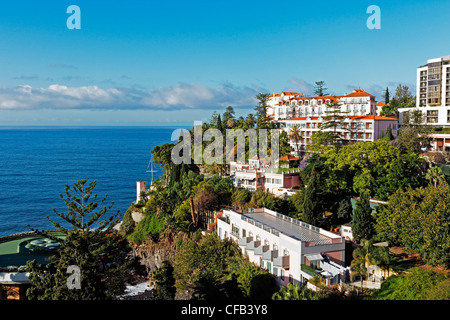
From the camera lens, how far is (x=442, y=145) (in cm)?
5169

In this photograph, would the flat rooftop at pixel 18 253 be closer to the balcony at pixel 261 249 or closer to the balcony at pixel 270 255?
the balcony at pixel 261 249

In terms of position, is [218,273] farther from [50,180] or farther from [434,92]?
[50,180]

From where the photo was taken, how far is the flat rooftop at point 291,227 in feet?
84.3

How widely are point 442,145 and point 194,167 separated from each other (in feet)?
110

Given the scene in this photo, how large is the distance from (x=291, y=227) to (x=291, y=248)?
16.2 feet

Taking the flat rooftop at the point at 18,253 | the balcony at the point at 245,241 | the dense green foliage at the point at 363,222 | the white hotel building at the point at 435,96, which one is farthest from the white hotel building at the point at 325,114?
the flat rooftop at the point at 18,253

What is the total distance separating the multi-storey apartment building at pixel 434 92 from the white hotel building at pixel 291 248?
40227mm

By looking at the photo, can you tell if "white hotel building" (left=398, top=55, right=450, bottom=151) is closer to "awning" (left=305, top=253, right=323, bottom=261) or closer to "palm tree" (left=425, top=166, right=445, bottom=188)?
"palm tree" (left=425, top=166, right=445, bottom=188)

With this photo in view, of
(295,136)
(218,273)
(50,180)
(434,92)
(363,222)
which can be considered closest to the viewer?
(218,273)

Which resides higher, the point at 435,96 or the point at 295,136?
the point at 435,96

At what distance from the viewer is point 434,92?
66.7 m

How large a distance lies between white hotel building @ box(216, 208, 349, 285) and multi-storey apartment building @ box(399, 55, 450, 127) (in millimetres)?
40227

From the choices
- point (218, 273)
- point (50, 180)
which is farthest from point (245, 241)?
point (50, 180)

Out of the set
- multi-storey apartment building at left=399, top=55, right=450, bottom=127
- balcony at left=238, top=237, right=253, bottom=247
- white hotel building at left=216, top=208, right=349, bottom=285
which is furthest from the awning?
multi-storey apartment building at left=399, top=55, right=450, bottom=127
